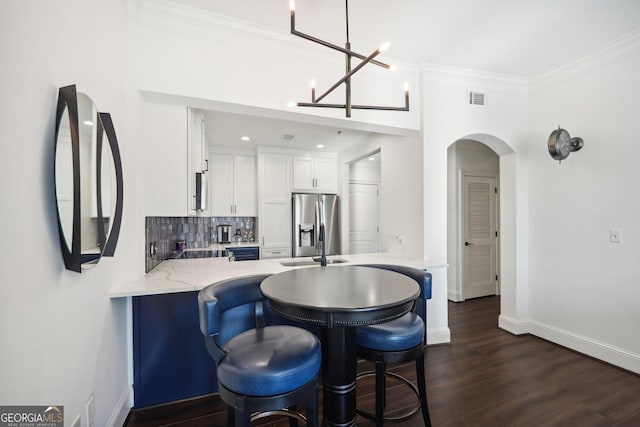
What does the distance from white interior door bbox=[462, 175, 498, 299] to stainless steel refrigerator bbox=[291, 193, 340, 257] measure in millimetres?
2159

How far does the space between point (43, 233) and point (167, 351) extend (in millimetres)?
1311

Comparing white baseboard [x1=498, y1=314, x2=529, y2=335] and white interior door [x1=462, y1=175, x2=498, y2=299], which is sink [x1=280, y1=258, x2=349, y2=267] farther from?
white interior door [x1=462, y1=175, x2=498, y2=299]

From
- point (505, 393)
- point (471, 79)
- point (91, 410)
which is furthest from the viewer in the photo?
point (471, 79)

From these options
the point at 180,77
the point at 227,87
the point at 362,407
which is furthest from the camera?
the point at 227,87

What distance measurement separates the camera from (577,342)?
8.92ft

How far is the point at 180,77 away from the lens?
2021mm

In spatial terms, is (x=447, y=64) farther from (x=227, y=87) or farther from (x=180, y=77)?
(x=180, y=77)

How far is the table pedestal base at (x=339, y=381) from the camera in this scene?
1.33 m

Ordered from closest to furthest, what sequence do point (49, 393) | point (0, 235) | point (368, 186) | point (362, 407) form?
point (0, 235) → point (49, 393) → point (362, 407) → point (368, 186)

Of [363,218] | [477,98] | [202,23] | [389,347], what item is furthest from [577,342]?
[202,23]

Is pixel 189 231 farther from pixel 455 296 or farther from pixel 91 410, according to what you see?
pixel 455 296

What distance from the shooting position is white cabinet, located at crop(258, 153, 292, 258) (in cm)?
481

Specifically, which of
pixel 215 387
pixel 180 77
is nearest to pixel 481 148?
pixel 180 77

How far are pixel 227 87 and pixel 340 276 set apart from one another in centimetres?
167
